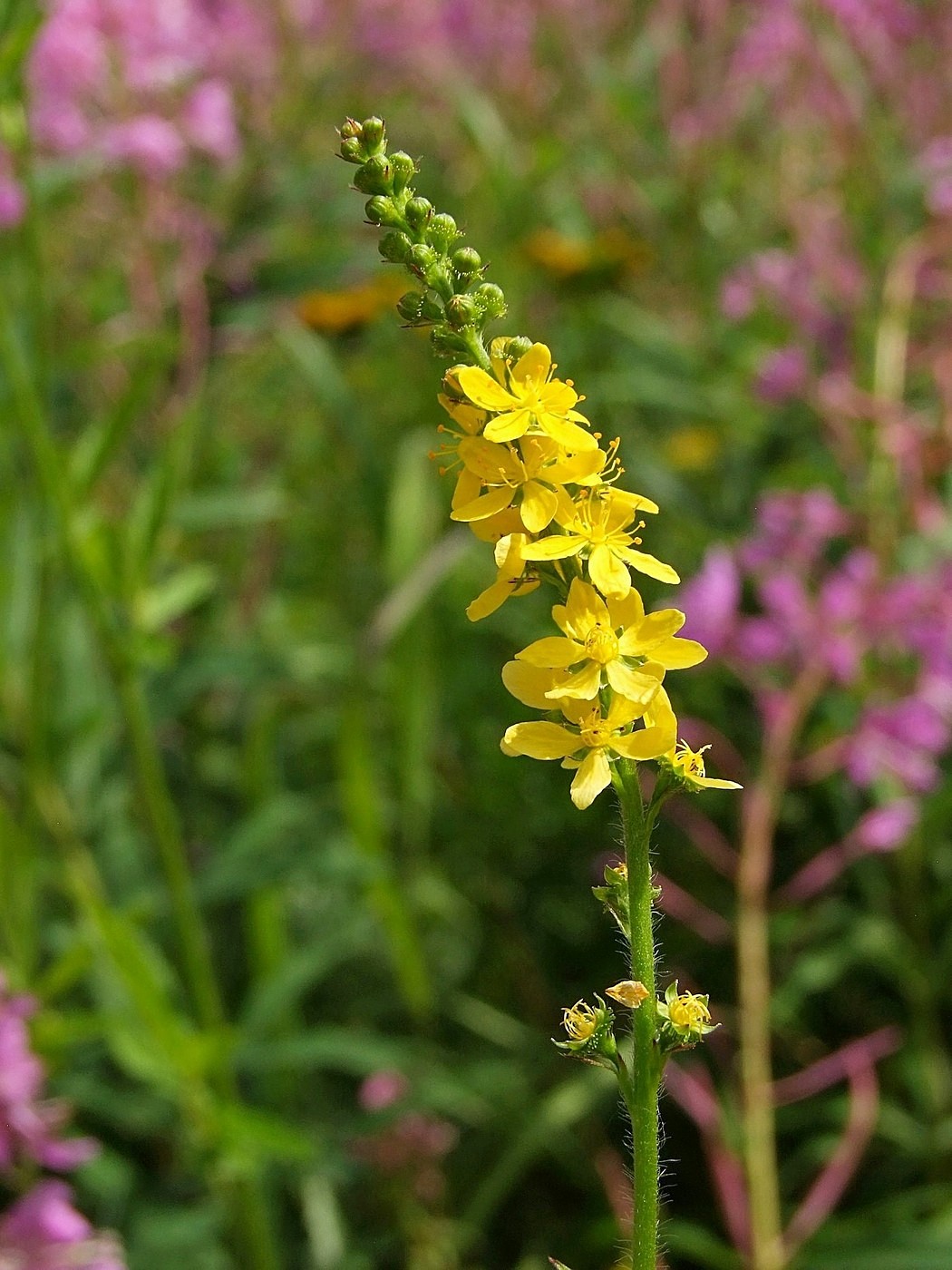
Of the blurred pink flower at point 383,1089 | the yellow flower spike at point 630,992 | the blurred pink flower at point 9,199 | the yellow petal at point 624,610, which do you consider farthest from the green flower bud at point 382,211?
the blurred pink flower at point 383,1089

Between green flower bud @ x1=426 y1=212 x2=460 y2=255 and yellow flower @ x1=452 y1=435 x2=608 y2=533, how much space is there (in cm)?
10

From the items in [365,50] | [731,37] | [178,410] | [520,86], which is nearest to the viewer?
[178,410]

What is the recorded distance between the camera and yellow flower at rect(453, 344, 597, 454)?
664 millimetres

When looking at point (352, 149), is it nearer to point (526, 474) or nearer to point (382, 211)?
point (382, 211)

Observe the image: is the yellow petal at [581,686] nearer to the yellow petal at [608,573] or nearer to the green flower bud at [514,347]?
the yellow petal at [608,573]

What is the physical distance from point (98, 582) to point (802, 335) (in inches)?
60.8

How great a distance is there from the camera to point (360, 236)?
154 inches

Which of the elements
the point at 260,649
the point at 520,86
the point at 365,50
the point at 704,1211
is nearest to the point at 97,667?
the point at 260,649

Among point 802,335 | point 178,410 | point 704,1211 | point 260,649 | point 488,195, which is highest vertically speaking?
point 488,195

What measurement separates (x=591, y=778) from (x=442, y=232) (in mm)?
285

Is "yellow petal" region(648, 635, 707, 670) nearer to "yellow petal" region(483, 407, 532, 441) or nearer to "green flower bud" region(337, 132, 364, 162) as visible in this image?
"yellow petal" region(483, 407, 532, 441)

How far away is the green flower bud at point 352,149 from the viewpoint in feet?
2.29

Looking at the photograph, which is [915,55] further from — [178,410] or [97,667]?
[97,667]

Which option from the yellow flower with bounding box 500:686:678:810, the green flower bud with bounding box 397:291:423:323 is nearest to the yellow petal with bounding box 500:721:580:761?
the yellow flower with bounding box 500:686:678:810
